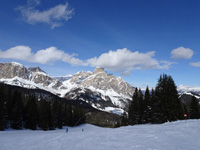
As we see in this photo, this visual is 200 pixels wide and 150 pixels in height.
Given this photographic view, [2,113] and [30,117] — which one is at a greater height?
[2,113]

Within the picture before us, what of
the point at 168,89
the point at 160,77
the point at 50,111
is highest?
the point at 160,77

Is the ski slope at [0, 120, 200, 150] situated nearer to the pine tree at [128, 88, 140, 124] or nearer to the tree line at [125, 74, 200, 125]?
the tree line at [125, 74, 200, 125]

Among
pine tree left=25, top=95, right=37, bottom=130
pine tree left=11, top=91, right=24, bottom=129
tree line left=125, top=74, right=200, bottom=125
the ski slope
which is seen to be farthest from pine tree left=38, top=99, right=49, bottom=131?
the ski slope

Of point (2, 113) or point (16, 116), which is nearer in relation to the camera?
point (2, 113)

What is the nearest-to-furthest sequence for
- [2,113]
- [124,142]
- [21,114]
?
1. [124,142]
2. [2,113]
3. [21,114]

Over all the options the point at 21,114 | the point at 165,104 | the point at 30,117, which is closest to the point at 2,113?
the point at 21,114

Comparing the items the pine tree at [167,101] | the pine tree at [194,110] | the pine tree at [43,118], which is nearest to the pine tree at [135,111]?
the pine tree at [167,101]

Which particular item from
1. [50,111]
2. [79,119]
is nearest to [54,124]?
[50,111]

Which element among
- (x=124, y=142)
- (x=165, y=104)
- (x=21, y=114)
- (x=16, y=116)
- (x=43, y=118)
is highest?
(x=165, y=104)

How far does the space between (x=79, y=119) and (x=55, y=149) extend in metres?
101

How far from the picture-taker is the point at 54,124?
224 feet

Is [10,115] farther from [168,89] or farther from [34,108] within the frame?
[168,89]

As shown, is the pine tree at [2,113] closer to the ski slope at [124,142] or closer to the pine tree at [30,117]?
the pine tree at [30,117]

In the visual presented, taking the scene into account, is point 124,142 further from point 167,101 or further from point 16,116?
point 16,116
